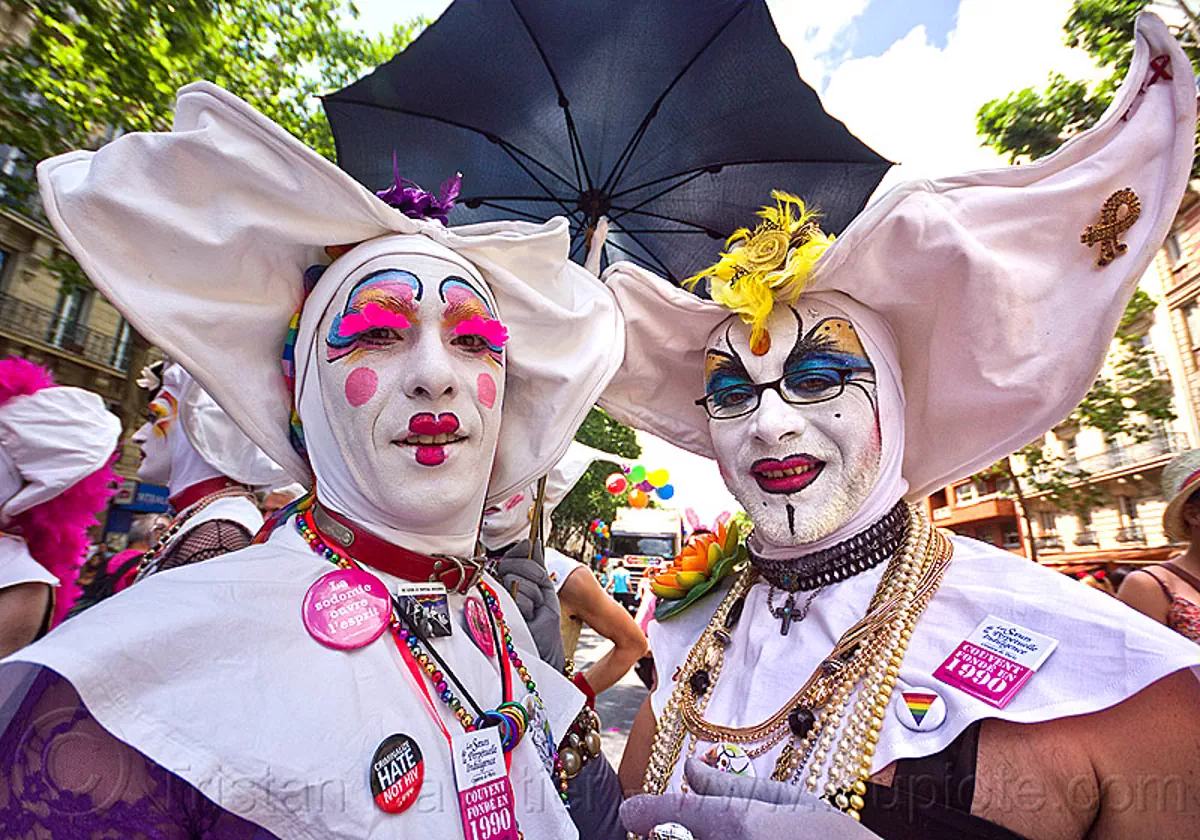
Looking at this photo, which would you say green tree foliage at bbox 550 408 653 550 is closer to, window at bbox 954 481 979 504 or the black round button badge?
window at bbox 954 481 979 504

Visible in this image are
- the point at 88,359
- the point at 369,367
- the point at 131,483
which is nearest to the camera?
the point at 369,367

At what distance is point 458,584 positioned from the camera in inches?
66.8

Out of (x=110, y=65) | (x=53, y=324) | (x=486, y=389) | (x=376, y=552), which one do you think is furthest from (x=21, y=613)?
(x=53, y=324)

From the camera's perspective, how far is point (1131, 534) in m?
19.4

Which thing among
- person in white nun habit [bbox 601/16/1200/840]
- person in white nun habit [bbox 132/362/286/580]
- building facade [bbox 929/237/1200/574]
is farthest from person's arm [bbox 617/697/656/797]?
building facade [bbox 929/237/1200/574]

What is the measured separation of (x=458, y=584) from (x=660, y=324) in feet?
3.60

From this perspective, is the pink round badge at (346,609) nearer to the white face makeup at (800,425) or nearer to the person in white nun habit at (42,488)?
the white face makeup at (800,425)

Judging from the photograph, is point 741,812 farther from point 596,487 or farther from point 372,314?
point 596,487

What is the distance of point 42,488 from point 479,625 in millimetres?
2622

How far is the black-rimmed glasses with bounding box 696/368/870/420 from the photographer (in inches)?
70.7

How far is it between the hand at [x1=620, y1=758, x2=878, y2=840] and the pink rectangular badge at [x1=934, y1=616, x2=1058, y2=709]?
0.38 metres

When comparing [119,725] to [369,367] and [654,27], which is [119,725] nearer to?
[369,367]

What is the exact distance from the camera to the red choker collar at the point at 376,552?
62.3 inches

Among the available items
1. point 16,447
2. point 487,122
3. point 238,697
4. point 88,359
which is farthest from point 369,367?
point 88,359
